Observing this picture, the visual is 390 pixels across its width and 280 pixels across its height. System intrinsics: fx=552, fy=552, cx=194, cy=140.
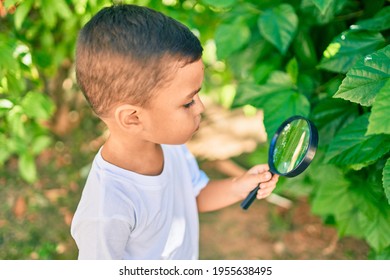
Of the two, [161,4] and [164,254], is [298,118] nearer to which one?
[164,254]

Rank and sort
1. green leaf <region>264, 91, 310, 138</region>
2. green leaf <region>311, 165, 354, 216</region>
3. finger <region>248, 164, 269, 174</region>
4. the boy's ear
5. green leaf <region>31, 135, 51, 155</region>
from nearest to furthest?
the boy's ear, finger <region>248, 164, 269, 174</region>, green leaf <region>264, 91, 310, 138</region>, green leaf <region>311, 165, 354, 216</region>, green leaf <region>31, 135, 51, 155</region>

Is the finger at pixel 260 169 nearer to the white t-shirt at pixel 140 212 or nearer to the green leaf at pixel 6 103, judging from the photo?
the white t-shirt at pixel 140 212

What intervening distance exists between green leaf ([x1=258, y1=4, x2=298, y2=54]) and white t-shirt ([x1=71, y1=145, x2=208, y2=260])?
1.77 ft

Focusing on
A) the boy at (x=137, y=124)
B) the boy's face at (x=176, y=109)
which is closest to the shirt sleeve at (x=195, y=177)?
the boy at (x=137, y=124)

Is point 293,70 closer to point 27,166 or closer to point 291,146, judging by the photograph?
point 291,146

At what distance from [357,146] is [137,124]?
75 centimetres

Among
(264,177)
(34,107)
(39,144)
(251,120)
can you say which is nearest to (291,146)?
(264,177)

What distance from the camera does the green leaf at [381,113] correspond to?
1.54 metres

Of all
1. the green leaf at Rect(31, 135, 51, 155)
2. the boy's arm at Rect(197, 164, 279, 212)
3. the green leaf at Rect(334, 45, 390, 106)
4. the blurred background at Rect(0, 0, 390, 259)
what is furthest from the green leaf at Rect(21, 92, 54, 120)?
the green leaf at Rect(334, 45, 390, 106)

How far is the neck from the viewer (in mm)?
1784

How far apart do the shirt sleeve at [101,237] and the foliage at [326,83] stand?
656 mm

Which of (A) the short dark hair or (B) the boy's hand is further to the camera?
(B) the boy's hand

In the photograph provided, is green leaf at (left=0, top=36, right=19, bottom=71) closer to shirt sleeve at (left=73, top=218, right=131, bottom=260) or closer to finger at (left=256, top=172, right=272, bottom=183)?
shirt sleeve at (left=73, top=218, right=131, bottom=260)
